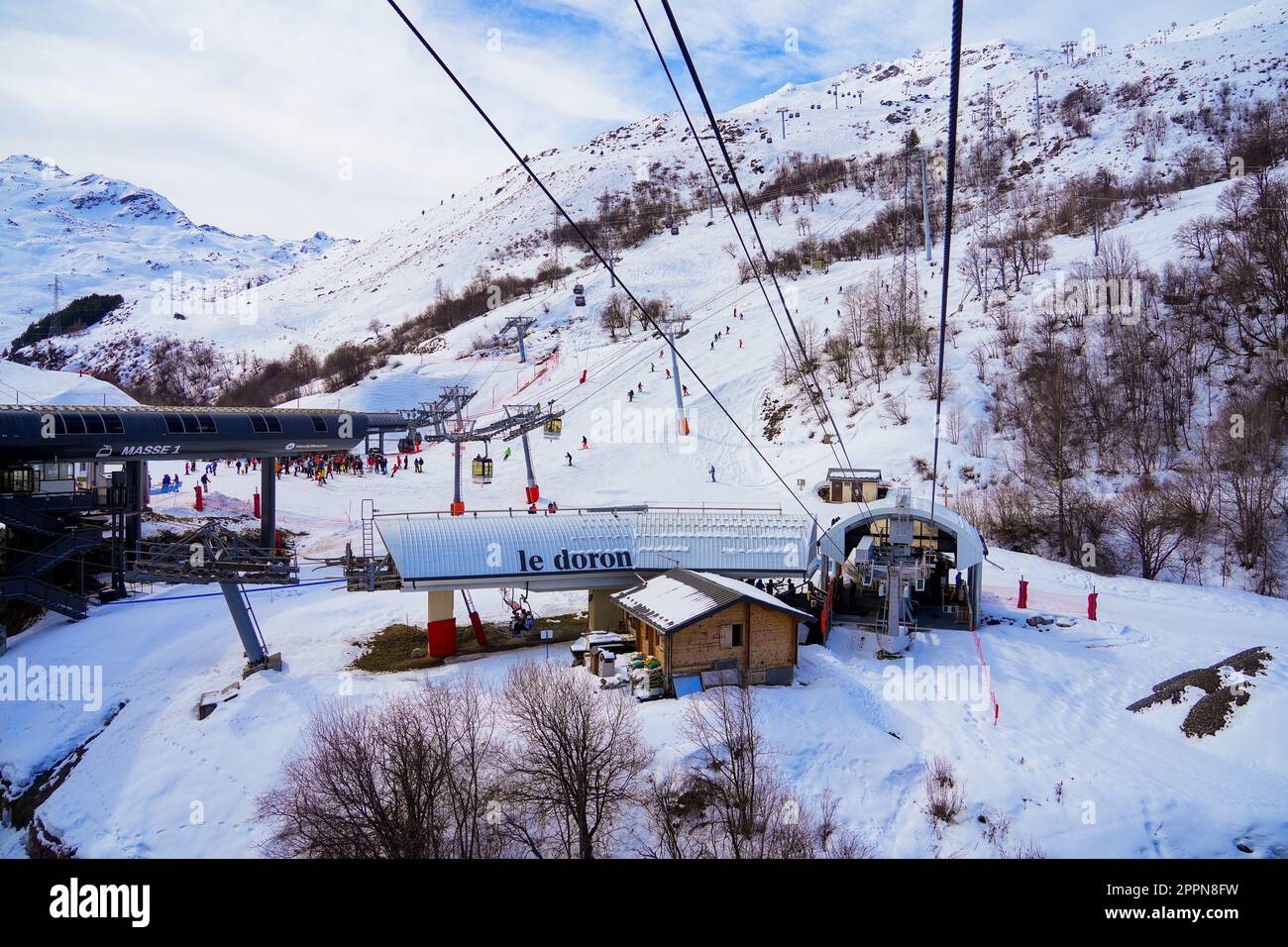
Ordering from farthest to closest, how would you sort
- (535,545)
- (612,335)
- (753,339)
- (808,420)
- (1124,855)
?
(612,335)
(753,339)
(808,420)
(535,545)
(1124,855)

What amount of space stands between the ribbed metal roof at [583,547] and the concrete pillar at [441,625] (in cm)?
73

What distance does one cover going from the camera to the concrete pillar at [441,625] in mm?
23891

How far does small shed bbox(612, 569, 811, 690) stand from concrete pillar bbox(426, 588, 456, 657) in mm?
5970

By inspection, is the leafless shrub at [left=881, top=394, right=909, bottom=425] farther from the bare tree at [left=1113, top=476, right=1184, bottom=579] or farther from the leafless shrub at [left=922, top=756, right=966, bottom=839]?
the leafless shrub at [left=922, top=756, right=966, bottom=839]

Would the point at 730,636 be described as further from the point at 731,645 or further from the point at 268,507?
the point at 268,507

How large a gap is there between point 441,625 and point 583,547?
5042 millimetres

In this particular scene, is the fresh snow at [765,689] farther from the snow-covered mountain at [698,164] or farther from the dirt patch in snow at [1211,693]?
the snow-covered mountain at [698,164]

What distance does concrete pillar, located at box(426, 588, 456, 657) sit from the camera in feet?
78.4

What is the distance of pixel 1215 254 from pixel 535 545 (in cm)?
5236

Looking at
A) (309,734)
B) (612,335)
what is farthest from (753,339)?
(309,734)

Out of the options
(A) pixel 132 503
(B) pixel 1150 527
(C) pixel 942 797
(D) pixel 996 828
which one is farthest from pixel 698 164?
(D) pixel 996 828

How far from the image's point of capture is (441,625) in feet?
78.5

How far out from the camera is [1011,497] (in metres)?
38.9
